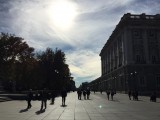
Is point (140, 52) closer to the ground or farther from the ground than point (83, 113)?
farther from the ground

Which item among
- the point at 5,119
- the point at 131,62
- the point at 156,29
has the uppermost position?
the point at 156,29

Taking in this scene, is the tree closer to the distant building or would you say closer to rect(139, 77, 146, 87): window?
the distant building

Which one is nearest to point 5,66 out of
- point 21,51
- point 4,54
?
point 4,54

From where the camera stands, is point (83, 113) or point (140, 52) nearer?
point (83, 113)

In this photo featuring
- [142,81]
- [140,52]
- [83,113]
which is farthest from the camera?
[140,52]

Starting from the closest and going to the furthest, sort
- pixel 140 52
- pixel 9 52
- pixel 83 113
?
pixel 83 113
pixel 9 52
pixel 140 52

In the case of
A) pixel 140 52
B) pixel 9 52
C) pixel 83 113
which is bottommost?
pixel 83 113

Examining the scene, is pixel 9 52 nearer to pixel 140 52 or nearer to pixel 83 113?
pixel 140 52

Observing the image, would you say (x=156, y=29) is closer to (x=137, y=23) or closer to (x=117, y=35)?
(x=137, y=23)

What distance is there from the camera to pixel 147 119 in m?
18.8

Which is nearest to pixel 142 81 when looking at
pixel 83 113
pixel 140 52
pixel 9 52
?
pixel 140 52

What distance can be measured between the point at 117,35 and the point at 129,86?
21.8 meters

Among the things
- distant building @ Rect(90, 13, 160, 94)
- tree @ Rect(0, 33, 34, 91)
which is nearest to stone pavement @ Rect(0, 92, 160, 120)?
tree @ Rect(0, 33, 34, 91)

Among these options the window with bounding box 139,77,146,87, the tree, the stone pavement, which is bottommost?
the stone pavement
